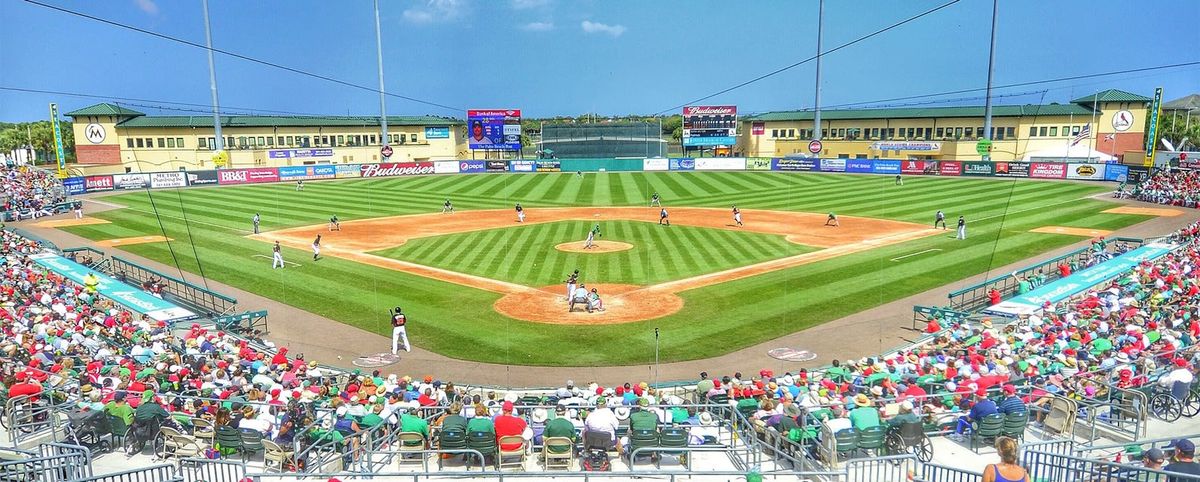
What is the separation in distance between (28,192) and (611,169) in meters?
56.0

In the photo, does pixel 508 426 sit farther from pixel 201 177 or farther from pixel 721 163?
pixel 721 163

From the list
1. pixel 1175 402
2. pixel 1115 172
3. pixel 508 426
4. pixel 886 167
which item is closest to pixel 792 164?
pixel 886 167

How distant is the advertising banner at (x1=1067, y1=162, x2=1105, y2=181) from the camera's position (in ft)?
212

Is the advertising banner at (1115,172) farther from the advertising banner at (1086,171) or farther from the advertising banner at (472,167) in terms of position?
the advertising banner at (472,167)

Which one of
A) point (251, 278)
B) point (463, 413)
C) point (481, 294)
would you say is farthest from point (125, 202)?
point (463, 413)

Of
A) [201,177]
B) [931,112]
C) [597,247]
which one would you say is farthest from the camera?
[931,112]

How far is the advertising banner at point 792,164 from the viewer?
81812 mm

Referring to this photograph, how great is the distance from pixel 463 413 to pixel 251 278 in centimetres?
2042

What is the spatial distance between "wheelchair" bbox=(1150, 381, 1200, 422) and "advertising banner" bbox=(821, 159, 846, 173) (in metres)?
70.7

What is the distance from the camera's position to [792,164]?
82.9m

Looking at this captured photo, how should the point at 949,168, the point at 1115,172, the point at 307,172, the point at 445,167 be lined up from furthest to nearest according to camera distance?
the point at 445,167 < the point at 307,172 < the point at 949,168 < the point at 1115,172

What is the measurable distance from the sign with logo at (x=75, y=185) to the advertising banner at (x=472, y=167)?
36.4 meters

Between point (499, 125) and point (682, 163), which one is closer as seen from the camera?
point (499, 125)

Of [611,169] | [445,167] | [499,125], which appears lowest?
[611,169]
